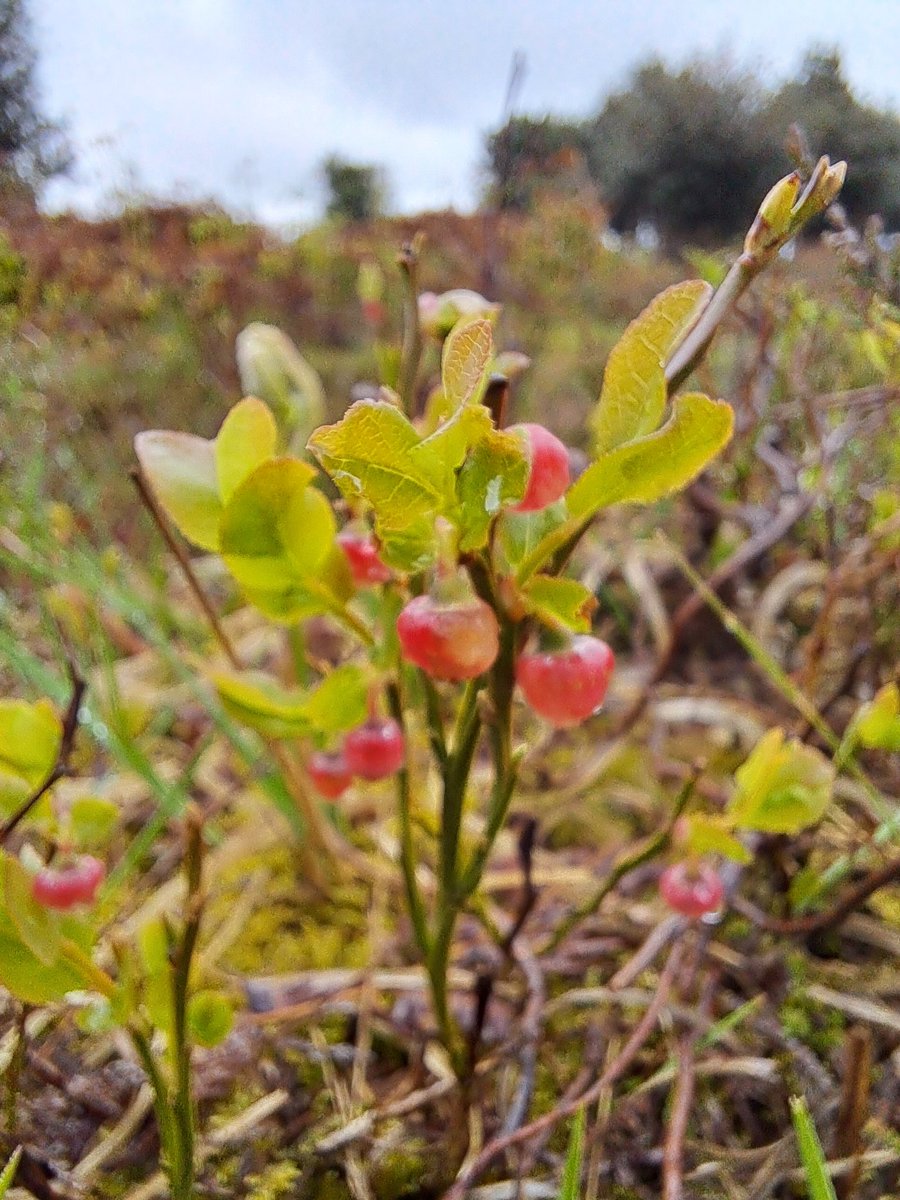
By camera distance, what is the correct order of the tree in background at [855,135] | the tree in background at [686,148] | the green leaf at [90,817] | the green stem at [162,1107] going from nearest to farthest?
the green stem at [162,1107], the green leaf at [90,817], the tree in background at [855,135], the tree in background at [686,148]

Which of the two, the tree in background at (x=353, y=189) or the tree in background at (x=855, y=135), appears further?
the tree in background at (x=353, y=189)

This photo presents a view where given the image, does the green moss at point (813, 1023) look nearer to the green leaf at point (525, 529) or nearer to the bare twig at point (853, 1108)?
the bare twig at point (853, 1108)

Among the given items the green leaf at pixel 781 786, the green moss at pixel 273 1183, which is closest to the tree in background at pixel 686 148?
the green leaf at pixel 781 786

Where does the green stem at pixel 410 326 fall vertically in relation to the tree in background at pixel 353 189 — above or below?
below

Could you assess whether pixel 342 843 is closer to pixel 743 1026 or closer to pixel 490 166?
pixel 743 1026

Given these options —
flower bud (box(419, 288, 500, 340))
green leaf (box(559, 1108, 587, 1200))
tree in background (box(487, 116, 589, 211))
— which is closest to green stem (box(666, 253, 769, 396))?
flower bud (box(419, 288, 500, 340))

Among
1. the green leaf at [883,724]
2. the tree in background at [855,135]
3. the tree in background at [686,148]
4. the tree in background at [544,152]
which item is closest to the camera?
the green leaf at [883,724]

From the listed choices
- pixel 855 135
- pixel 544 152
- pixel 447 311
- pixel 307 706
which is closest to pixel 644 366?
pixel 447 311

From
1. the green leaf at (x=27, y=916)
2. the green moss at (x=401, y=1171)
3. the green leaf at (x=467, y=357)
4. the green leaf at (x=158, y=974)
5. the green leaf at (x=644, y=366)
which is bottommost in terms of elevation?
the green moss at (x=401, y=1171)

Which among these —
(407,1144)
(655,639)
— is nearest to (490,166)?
(655,639)
